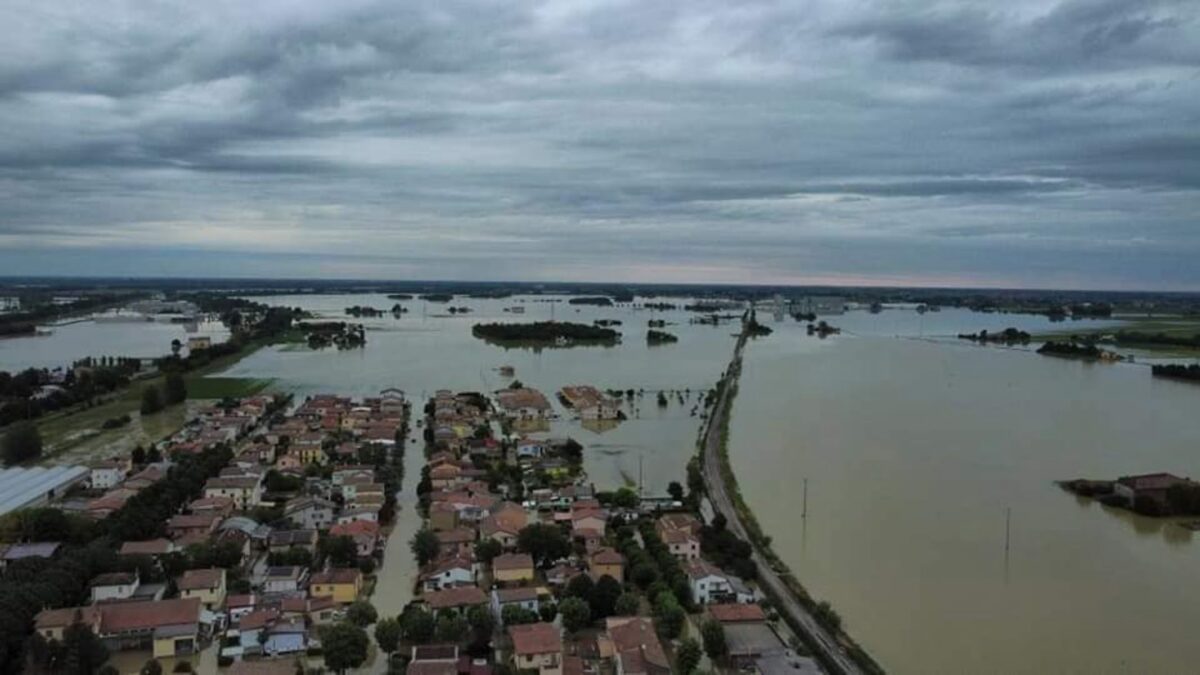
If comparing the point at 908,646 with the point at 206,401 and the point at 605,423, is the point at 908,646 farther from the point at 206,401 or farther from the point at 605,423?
the point at 206,401

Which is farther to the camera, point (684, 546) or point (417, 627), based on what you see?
point (684, 546)

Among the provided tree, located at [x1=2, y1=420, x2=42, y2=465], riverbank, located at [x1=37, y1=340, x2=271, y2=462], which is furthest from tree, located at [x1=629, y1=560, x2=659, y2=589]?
tree, located at [x1=2, y1=420, x2=42, y2=465]

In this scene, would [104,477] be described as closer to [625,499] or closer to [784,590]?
[625,499]

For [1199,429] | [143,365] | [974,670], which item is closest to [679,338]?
[143,365]

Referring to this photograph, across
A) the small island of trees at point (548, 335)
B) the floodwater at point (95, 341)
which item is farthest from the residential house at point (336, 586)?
the small island of trees at point (548, 335)

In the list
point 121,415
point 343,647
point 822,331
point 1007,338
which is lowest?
point 121,415

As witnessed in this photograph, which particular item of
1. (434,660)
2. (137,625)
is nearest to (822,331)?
(434,660)

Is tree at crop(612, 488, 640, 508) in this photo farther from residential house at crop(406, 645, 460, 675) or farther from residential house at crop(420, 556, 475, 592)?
residential house at crop(406, 645, 460, 675)
